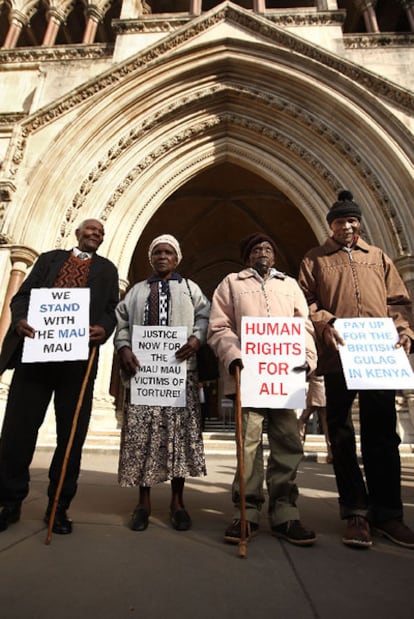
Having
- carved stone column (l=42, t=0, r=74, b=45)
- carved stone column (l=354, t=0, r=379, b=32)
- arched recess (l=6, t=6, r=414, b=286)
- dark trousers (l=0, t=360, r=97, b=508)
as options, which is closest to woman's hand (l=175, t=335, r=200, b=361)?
dark trousers (l=0, t=360, r=97, b=508)

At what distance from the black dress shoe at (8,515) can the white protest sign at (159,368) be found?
2.79 ft

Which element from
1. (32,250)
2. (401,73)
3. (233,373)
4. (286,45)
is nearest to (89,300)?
(233,373)

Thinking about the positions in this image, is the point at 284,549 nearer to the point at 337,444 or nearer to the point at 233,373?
the point at 337,444

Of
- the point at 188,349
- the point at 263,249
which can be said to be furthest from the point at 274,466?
the point at 263,249

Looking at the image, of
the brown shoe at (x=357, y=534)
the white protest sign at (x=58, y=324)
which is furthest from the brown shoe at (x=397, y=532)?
the white protest sign at (x=58, y=324)

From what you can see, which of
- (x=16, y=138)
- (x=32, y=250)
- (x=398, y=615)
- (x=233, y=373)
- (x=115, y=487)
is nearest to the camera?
(x=398, y=615)

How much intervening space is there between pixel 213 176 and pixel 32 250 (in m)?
6.62

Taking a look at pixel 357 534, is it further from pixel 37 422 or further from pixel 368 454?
pixel 37 422

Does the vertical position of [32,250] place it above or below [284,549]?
above

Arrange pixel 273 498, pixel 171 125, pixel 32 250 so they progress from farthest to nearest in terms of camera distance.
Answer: pixel 171 125, pixel 32 250, pixel 273 498

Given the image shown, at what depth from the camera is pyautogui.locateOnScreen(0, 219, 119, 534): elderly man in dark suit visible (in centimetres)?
204

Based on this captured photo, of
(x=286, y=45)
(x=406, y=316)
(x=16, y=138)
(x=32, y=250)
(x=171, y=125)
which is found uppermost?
(x=286, y=45)

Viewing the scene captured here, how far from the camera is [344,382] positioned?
7.14 ft

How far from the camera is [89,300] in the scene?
7.54 feet
